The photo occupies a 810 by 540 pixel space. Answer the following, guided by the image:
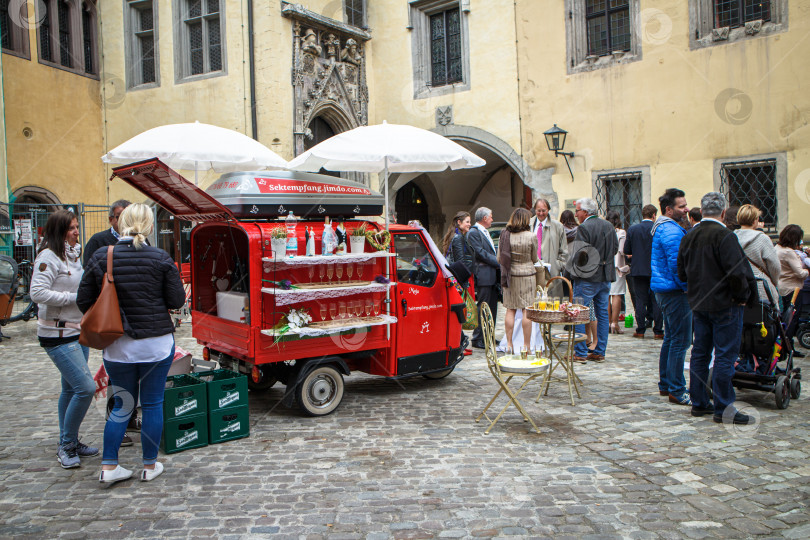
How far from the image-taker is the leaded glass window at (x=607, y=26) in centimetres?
1354

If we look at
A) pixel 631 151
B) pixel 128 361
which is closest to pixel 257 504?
pixel 128 361

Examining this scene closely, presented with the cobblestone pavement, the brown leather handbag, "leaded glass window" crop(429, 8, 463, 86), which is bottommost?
the cobblestone pavement

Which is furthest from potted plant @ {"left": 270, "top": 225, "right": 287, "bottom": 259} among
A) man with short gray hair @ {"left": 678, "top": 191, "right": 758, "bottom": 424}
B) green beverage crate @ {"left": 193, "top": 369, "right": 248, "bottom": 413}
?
man with short gray hair @ {"left": 678, "top": 191, "right": 758, "bottom": 424}

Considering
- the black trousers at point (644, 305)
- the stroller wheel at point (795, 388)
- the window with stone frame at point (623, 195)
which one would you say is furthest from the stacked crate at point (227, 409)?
the window with stone frame at point (623, 195)

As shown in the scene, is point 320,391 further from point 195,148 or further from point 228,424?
point 195,148

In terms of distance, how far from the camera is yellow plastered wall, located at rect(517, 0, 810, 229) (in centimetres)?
1167

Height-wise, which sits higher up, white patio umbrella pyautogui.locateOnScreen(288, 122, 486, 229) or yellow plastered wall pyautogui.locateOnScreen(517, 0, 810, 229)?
yellow plastered wall pyautogui.locateOnScreen(517, 0, 810, 229)

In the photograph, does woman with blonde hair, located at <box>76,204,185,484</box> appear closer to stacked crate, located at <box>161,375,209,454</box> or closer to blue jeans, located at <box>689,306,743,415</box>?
stacked crate, located at <box>161,375,209,454</box>

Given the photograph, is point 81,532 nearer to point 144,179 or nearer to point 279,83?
point 144,179

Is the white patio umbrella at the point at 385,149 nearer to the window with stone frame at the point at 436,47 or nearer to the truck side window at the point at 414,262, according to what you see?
the truck side window at the point at 414,262

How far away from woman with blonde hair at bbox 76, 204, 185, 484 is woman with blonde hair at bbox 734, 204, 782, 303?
15.9 feet

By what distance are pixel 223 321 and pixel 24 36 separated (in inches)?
491

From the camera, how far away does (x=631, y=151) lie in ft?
43.9

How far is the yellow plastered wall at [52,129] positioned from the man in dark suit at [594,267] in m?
12.5
